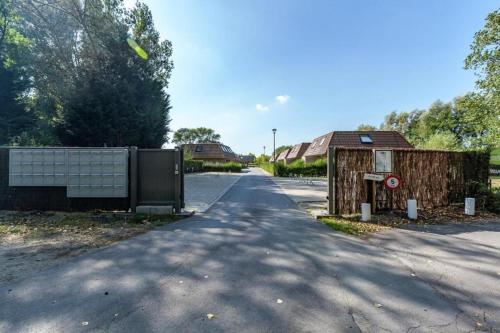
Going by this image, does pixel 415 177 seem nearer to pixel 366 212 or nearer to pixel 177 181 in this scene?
pixel 366 212

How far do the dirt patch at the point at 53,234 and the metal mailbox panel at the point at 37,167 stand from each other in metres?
1.00

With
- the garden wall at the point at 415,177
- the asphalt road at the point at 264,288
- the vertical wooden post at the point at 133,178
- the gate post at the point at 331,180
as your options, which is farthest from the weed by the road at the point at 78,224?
the garden wall at the point at 415,177

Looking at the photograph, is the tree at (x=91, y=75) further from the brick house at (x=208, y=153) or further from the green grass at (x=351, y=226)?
the brick house at (x=208, y=153)

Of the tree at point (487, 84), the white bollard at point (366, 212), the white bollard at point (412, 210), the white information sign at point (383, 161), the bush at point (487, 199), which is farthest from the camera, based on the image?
the tree at point (487, 84)

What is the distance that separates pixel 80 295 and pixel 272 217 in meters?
5.55

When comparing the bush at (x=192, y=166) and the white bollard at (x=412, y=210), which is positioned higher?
the bush at (x=192, y=166)

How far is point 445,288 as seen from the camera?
3.41 m

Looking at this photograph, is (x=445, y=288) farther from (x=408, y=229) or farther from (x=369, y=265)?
(x=408, y=229)

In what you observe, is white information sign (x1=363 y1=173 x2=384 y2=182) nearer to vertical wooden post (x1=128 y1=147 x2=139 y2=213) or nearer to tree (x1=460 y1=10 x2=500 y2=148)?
Answer: vertical wooden post (x1=128 y1=147 x2=139 y2=213)

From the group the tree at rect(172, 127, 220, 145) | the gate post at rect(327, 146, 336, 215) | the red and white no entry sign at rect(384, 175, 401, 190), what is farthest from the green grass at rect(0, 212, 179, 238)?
the tree at rect(172, 127, 220, 145)

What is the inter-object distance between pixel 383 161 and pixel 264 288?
6.25 m

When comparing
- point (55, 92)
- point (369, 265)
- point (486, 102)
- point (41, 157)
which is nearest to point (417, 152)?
point (369, 265)

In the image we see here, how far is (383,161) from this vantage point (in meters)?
7.95

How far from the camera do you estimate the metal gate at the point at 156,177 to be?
8.19 metres
